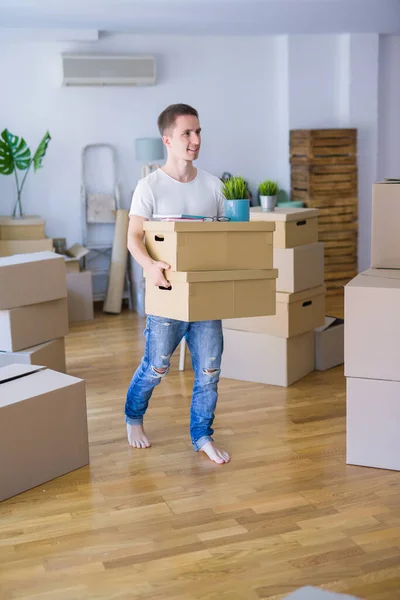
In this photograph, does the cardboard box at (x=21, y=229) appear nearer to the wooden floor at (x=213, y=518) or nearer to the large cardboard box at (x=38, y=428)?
the wooden floor at (x=213, y=518)

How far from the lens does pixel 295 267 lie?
3.94 metres

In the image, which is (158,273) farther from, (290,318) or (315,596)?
(315,596)

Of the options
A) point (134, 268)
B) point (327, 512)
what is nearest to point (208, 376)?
point (327, 512)

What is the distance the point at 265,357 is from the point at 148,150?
2.53 m

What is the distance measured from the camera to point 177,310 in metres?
2.80

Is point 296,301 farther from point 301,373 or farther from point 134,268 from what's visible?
point 134,268

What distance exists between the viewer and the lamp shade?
6016 millimetres

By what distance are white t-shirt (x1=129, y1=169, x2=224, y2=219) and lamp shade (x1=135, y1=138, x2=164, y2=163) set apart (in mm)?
3183

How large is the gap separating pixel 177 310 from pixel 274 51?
450cm

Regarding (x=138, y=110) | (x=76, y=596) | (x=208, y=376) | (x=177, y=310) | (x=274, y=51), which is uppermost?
(x=274, y=51)

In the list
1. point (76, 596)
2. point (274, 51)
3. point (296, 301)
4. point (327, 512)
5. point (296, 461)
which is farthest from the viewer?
point (274, 51)

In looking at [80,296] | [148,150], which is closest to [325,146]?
[148,150]

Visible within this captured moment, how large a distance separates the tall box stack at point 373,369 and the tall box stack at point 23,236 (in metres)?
3.25

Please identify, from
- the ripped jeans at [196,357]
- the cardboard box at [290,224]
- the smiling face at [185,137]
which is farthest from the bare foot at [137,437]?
the cardboard box at [290,224]
